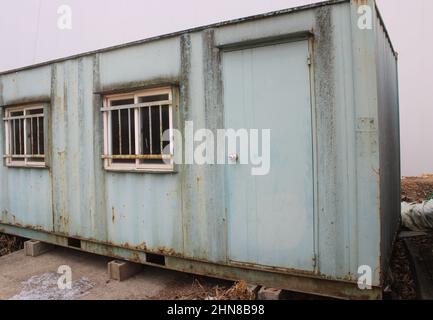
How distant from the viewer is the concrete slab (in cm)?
548

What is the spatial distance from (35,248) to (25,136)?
2.31m

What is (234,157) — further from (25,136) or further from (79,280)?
(25,136)

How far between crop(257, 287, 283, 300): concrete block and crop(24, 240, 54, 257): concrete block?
4.99m

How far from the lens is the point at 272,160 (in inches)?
178

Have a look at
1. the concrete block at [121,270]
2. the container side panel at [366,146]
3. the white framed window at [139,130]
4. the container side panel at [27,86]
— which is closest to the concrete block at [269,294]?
the container side panel at [366,146]

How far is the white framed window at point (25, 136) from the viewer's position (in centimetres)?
733

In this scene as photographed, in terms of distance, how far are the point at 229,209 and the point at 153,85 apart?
219 cm

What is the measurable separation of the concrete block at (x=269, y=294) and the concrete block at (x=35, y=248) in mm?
4986

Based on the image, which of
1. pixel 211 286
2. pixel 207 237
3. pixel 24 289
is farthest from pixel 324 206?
pixel 24 289

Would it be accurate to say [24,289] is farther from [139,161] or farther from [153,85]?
[153,85]

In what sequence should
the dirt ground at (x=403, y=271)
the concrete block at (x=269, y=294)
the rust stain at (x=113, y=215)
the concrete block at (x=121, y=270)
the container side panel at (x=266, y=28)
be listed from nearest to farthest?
1. the container side panel at (x=266, y=28)
2. the concrete block at (x=269, y=294)
3. the dirt ground at (x=403, y=271)
4. the concrete block at (x=121, y=270)
5. the rust stain at (x=113, y=215)

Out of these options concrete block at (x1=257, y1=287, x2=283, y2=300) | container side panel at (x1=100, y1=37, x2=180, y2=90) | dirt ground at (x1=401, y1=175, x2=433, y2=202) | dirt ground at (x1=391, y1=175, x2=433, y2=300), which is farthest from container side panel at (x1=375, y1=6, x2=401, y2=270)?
dirt ground at (x1=401, y1=175, x2=433, y2=202)

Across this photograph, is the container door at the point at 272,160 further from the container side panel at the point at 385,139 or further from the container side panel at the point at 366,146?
the container side panel at the point at 385,139
